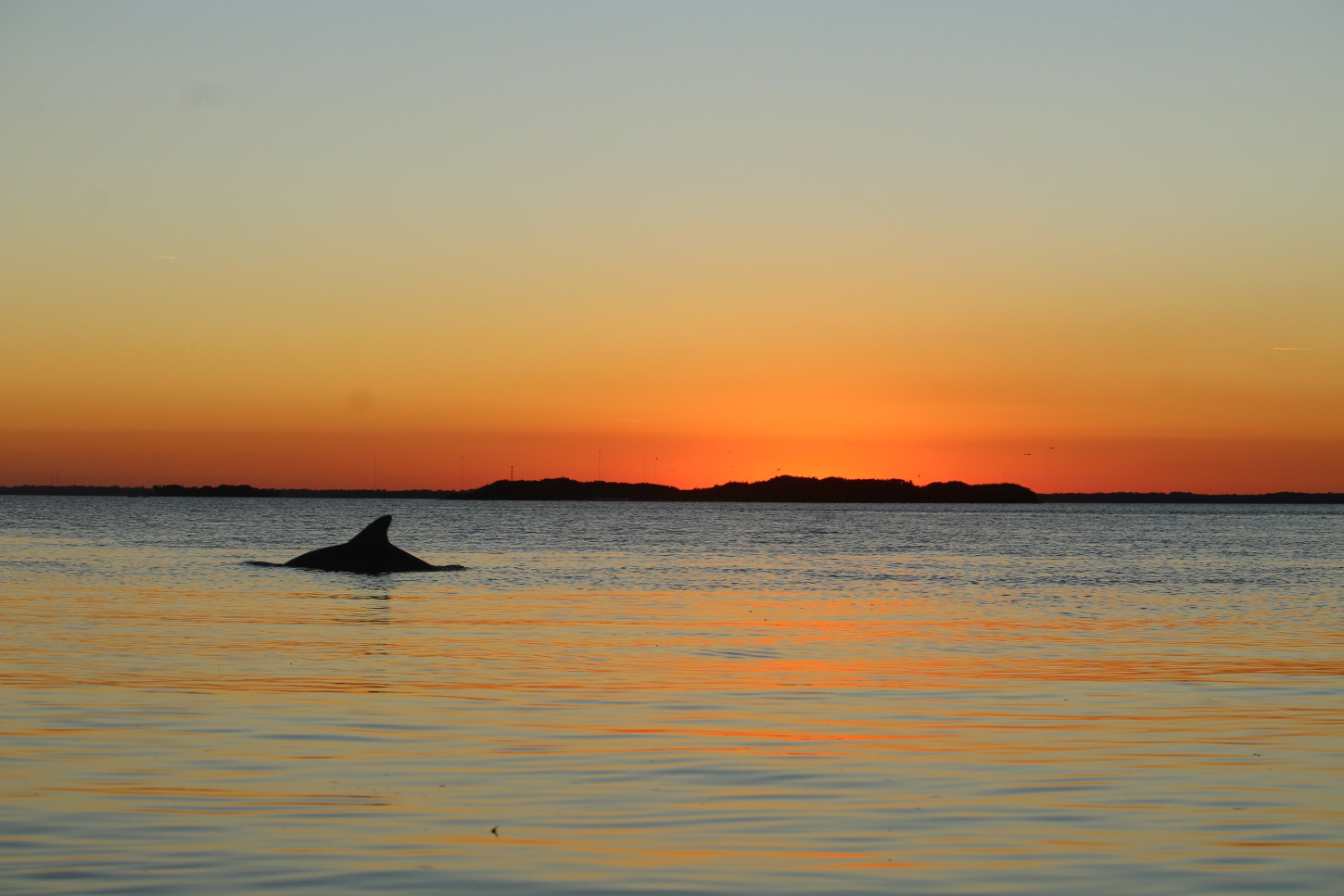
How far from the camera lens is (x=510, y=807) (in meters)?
10.5

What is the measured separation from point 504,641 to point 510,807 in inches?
532

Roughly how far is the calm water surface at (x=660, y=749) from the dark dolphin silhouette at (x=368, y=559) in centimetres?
1161

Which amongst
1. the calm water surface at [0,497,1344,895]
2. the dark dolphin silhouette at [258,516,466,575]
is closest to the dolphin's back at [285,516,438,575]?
the dark dolphin silhouette at [258,516,466,575]

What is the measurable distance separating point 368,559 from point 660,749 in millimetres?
32066

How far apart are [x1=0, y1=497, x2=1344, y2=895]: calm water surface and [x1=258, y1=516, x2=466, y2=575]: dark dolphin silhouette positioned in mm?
11614

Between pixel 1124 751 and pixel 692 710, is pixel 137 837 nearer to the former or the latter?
pixel 692 710

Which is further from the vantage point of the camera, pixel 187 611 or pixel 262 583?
pixel 262 583

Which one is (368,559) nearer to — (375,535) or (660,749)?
(375,535)

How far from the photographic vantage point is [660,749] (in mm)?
13156

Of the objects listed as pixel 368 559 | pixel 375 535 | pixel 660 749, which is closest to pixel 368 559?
pixel 368 559

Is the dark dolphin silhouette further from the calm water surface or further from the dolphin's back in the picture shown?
the calm water surface

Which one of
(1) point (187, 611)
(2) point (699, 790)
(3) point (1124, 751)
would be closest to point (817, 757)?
(2) point (699, 790)

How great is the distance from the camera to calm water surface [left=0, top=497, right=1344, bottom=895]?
880 centimetres

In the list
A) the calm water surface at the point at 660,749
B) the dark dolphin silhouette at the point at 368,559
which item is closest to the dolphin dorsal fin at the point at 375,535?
the dark dolphin silhouette at the point at 368,559
